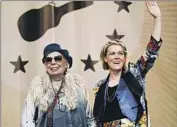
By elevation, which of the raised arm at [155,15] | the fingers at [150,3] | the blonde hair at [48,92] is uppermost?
the fingers at [150,3]

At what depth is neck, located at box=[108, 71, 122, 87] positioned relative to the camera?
1.64 metres

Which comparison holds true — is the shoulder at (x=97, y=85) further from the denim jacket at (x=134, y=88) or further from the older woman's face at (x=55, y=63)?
the older woman's face at (x=55, y=63)

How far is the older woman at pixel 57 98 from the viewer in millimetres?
1591

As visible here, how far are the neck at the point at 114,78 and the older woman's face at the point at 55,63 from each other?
218mm

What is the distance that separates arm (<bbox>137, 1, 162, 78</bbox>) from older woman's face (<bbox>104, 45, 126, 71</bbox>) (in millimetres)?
82

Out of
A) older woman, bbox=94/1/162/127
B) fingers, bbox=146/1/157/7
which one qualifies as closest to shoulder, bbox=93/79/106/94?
older woman, bbox=94/1/162/127

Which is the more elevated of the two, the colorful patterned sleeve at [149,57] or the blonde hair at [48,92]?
the colorful patterned sleeve at [149,57]

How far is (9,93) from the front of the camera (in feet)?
5.31

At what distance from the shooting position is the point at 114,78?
5.38 ft

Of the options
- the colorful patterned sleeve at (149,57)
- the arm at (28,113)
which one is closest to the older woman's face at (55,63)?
the arm at (28,113)

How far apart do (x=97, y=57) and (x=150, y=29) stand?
28 centimetres

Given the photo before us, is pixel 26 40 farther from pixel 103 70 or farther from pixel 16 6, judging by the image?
pixel 103 70

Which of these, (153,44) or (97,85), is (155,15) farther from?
(97,85)

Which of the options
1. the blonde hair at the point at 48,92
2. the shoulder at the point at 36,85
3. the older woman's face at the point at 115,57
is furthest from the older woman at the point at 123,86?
the shoulder at the point at 36,85
